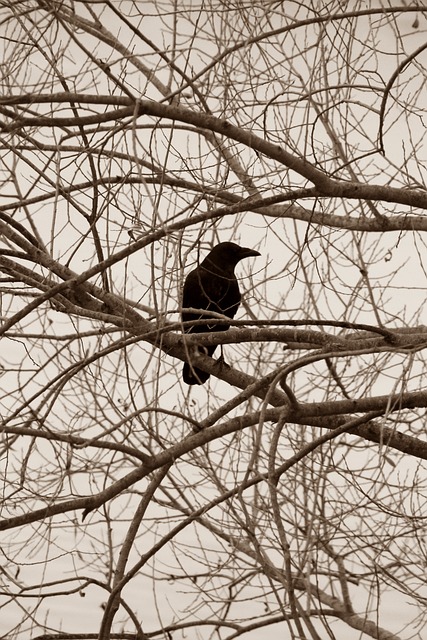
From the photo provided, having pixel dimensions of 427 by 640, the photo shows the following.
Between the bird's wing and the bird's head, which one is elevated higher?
the bird's head

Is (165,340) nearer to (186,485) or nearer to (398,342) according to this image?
(398,342)

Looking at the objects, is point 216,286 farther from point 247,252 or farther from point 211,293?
point 247,252

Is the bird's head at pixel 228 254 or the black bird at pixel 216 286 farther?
the bird's head at pixel 228 254

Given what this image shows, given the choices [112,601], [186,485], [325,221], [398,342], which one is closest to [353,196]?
[398,342]

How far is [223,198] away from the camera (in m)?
4.41

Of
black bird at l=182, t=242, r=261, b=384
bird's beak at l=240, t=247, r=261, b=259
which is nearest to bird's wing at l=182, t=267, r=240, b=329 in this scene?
black bird at l=182, t=242, r=261, b=384

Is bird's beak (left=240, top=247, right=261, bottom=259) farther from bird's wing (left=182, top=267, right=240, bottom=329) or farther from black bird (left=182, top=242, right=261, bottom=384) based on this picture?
bird's wing (left=182, top=267, right=240, bottom=329)

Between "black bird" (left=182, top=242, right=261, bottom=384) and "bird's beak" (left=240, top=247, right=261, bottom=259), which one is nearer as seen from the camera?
"black bird" (left=182, top=242, right=261, bottom=384)

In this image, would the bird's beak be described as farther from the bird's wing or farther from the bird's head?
the bird's wing

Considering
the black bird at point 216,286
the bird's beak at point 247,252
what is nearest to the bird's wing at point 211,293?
the black bird at point 216,286

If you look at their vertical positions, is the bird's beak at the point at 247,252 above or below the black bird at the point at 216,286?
above

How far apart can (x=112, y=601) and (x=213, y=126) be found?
164cm

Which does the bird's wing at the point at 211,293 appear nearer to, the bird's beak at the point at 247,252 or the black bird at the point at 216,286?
the black bird at the point at 216,286

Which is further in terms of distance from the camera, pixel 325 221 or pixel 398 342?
pixel 325 221
